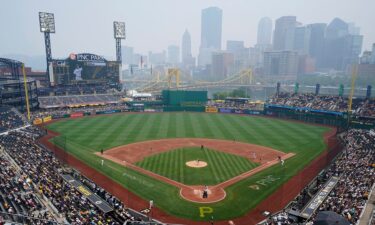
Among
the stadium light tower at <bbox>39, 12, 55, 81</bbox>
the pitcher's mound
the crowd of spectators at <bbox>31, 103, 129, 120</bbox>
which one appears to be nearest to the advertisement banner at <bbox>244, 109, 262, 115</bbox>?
the crowd of spectators at <bbox>31, 103, 129, 120</bbox>

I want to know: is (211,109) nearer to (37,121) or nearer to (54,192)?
(37,121)

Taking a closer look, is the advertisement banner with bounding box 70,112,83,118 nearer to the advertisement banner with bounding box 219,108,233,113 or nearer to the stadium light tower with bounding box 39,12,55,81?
the stadium light tower with bounding box 39,12,55,81

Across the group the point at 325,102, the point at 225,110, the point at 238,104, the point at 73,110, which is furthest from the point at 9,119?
the point at 325,102

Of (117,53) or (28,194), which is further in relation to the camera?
(117,53)

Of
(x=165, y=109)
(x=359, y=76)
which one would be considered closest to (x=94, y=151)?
(x=165, y=109)

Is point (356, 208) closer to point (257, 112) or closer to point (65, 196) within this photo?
point (65, 196)

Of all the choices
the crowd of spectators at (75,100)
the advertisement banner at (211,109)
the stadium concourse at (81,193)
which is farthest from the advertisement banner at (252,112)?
the stadium concourse at (81,193)
